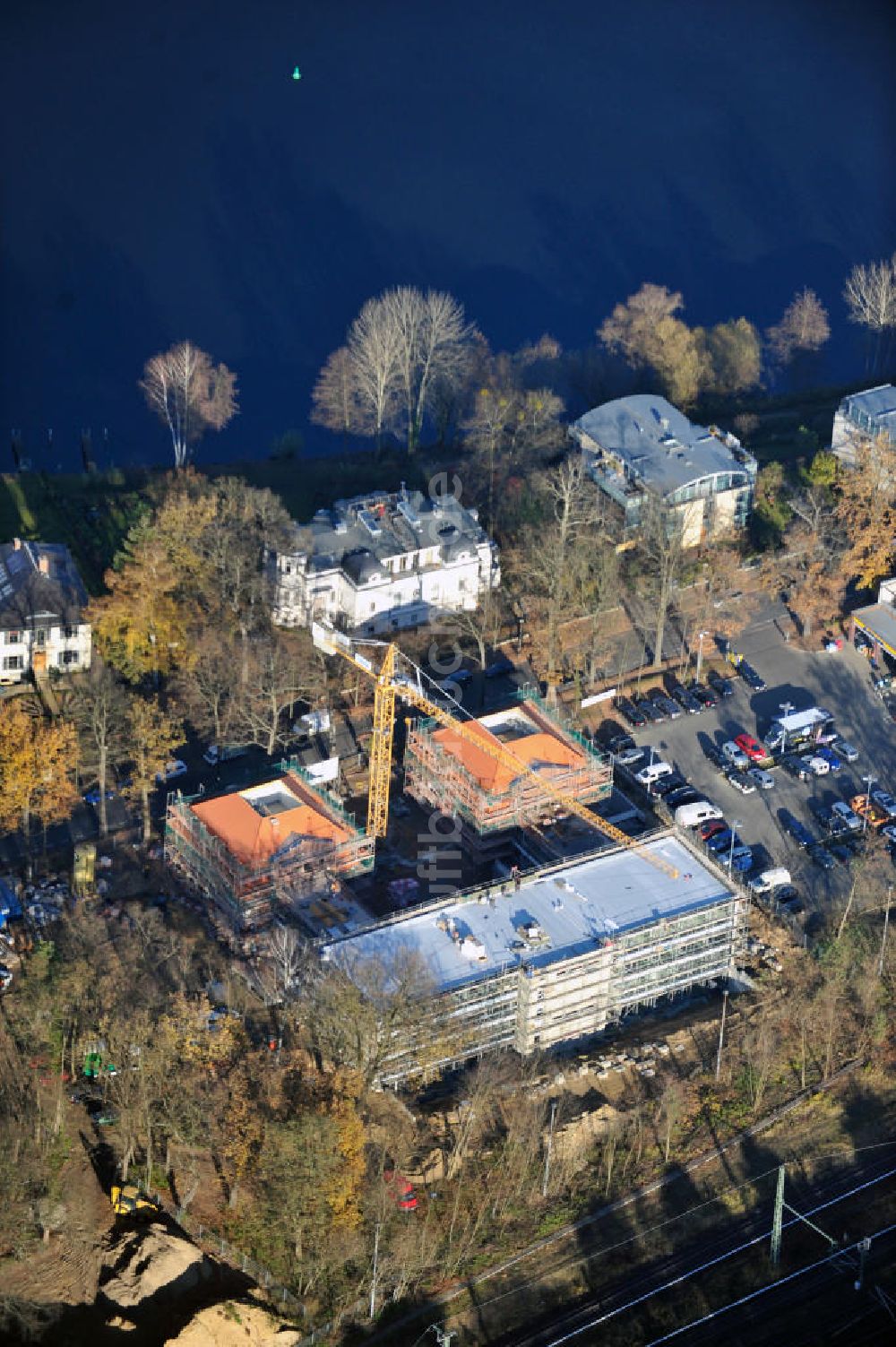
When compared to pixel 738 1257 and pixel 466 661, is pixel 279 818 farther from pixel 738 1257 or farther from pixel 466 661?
pixel 738 1257

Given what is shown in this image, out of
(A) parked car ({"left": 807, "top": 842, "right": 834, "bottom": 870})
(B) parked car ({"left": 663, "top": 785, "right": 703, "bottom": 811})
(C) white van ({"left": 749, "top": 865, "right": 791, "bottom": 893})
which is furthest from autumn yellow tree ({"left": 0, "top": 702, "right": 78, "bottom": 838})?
(A) parked car ({"left": 807, "top": 842, "right": 834, "bottom": 870})

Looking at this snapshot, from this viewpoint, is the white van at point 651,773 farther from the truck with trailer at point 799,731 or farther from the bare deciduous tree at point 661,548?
the bare deciduous tree at point 661,548

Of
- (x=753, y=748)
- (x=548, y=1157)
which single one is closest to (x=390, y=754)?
(x=753, y=748)

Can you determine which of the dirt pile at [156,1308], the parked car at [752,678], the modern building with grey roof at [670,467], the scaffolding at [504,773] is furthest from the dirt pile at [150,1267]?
the modern building with grey roof at [670,467]

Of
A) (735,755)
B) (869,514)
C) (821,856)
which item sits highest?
(869,514)

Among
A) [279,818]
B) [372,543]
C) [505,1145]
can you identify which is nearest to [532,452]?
[372,543]

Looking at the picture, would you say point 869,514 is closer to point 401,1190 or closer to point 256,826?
point 256,826
